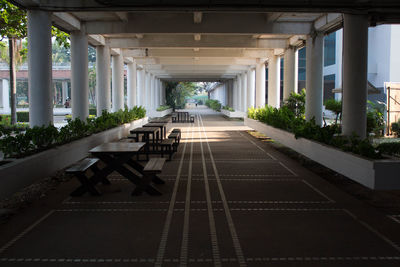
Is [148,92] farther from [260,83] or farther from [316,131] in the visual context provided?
[316,131]

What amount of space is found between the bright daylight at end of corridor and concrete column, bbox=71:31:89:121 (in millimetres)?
47

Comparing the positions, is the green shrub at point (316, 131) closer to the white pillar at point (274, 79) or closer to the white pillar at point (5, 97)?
the white pillar at point (274, 79)

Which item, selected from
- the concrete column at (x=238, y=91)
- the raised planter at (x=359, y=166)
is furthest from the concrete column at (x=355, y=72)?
the concrete column at (x=238, y=91)

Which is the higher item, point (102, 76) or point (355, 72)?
point (102, 76)

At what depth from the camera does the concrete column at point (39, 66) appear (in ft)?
38.2

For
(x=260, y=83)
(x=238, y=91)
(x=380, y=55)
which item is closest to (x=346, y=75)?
(x=260, y=83)

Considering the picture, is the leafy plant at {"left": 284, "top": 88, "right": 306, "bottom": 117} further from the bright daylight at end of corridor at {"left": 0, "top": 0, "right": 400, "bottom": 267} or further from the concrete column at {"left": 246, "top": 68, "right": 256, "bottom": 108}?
the concrete column at {"left": 246, "top": 68, "right": 256, "bottom": 108}

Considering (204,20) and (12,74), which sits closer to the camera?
(204,20)

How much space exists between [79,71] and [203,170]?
25.4ft

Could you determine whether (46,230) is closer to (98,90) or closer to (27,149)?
(27,149)

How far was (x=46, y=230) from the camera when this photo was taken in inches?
229

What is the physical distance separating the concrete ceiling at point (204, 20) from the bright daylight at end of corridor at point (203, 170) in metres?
0.05

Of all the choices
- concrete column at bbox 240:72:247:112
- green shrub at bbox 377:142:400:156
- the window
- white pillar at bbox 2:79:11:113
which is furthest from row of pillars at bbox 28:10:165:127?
white pillar at bbox 2:79:11:113

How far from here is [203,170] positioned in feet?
34.3
